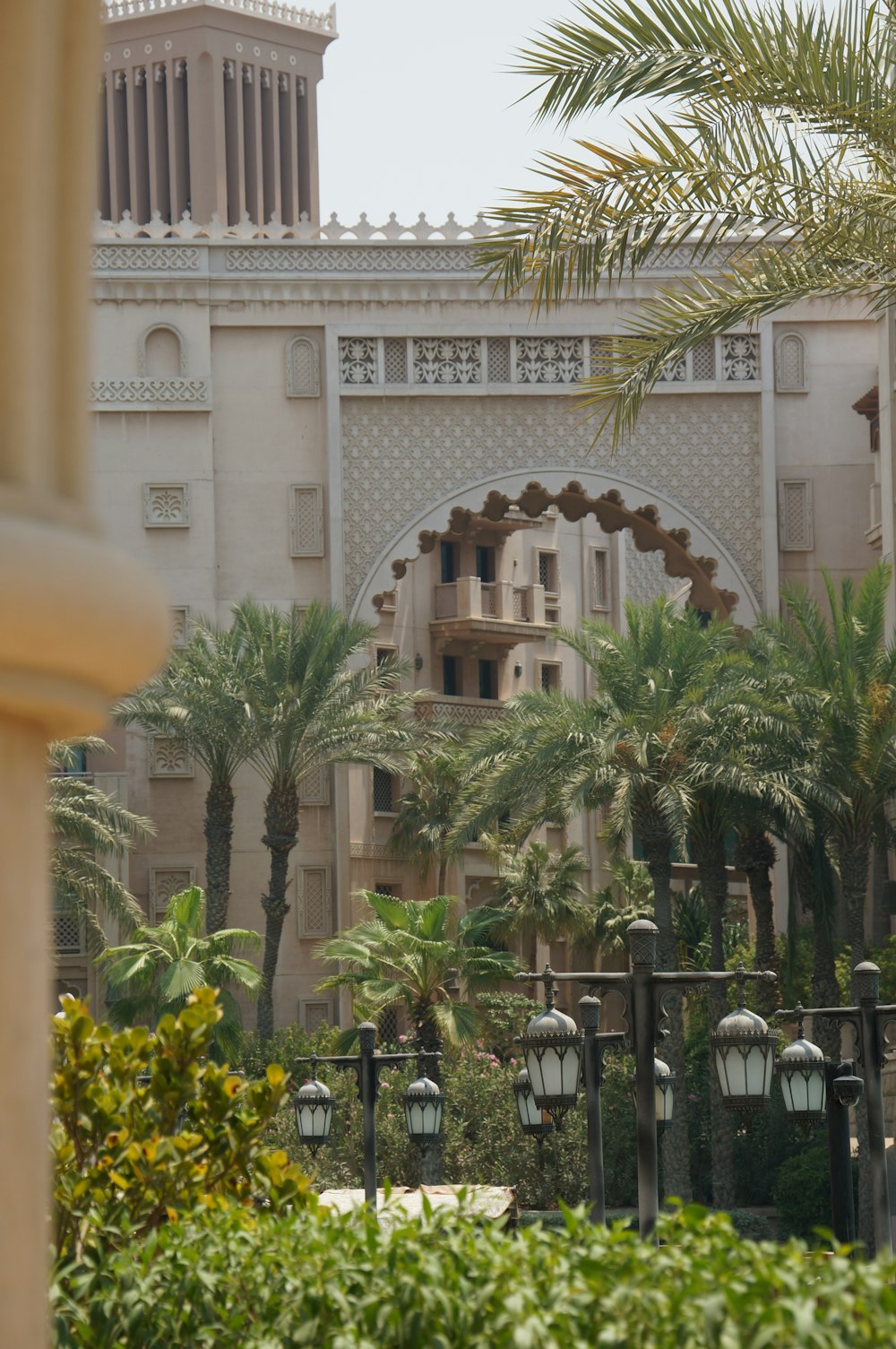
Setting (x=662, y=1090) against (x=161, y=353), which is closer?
(x=662, y=1090)

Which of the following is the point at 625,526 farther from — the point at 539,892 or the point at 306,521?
the point at 539,892

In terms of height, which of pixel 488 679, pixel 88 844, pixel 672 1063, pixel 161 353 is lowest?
pixel 672 1063

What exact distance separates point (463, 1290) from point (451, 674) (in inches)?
1311

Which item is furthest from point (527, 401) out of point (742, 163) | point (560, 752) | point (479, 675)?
point (742, 163)

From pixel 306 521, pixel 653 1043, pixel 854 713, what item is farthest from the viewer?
pixel 306 521

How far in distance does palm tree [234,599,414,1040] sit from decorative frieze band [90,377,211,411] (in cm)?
375

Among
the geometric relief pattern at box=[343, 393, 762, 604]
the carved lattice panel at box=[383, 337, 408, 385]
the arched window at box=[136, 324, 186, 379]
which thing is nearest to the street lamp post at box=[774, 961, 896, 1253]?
the geometric relief pattern at box=[343, 393, 762, 604]

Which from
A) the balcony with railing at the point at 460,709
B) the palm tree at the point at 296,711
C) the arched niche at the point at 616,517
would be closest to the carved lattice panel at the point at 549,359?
the arched niche at the point at 616,517

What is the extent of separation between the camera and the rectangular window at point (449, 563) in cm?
3700

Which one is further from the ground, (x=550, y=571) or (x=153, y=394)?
(x=153, y=394)

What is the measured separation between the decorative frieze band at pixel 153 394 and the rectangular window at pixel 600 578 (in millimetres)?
13048

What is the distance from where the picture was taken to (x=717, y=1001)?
21.7m

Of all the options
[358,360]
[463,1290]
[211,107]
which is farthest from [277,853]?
[211,107]

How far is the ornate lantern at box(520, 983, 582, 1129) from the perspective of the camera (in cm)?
920
